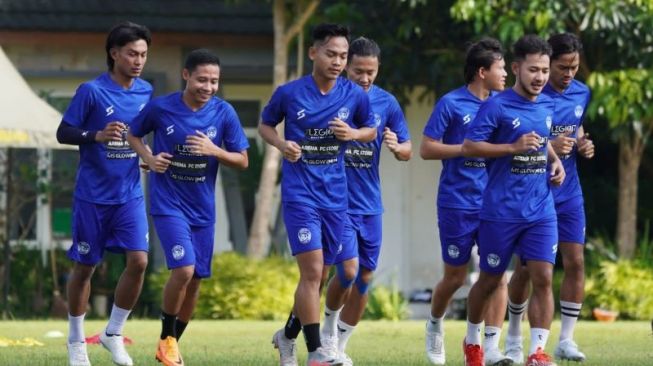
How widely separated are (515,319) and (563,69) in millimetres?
1745

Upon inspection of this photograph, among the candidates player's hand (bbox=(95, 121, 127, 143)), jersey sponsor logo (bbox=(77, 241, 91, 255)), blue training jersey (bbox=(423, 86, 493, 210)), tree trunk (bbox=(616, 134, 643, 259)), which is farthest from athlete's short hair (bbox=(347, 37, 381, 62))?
tree trunk (bbox=(616, 134, 643, 259))

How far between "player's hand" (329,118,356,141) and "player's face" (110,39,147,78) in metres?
1.63

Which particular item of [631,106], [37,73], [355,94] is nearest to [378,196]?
[355,94]

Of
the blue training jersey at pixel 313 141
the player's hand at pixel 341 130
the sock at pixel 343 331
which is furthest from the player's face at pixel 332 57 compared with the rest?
the sock at pixel 343 331

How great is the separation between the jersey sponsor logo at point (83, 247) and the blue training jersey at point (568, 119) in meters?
3.22

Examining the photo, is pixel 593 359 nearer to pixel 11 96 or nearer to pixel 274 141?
pixel 274 141

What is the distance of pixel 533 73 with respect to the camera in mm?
11211

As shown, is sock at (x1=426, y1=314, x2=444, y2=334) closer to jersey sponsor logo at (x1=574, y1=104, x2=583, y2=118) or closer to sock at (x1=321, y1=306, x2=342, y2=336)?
sock at (x1=321, y1=306, x2=342, y2=336)

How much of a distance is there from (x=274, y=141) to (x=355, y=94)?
64 cm

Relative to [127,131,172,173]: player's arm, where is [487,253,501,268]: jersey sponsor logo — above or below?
below

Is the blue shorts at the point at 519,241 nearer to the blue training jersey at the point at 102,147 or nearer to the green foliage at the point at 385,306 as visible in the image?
the blue training jersey at the point at 102,147

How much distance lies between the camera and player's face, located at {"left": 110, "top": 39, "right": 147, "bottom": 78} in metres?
12.0

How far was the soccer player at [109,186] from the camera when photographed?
39.4 feet

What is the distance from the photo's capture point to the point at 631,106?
20297mm
